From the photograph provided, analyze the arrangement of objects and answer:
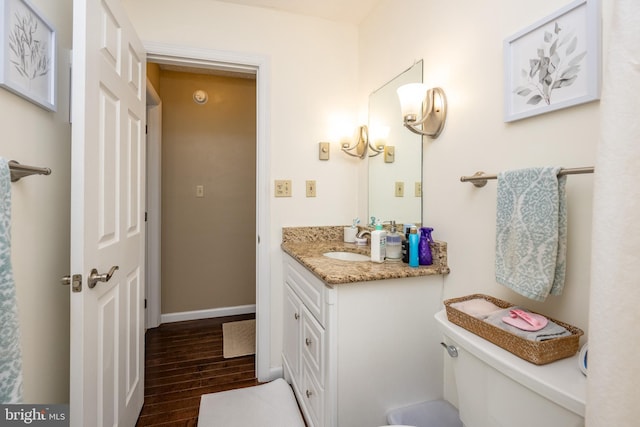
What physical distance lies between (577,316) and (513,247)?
24 centimetres

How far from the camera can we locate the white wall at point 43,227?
2.77 feet

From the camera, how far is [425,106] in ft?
4.55

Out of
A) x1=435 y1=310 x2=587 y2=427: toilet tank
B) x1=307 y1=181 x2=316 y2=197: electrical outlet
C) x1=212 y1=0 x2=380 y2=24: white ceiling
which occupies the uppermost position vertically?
x1=212 y1=0 x2=380 y2=24: white ceiling

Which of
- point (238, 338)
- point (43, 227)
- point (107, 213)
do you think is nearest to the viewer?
point (43, 227)

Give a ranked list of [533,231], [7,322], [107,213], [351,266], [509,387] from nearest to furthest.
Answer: [7,322], [509,387], [533,231], [107,213], [351,266]

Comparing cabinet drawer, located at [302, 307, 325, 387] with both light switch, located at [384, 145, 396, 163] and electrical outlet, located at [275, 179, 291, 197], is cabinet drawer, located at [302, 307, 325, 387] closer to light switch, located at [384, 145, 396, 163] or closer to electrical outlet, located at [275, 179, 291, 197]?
electrical outlet, located at [275, 179, 291, 197]

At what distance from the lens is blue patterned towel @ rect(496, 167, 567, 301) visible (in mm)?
813

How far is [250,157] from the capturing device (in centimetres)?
295

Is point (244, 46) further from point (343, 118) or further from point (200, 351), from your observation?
point (200, 351)

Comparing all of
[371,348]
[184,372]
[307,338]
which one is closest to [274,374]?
[184,372]

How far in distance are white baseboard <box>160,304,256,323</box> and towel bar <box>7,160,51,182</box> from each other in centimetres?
224

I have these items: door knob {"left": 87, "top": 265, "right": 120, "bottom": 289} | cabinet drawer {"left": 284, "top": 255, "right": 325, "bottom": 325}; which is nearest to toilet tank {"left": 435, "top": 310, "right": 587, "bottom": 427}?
cabinet drawer {"left": 284, "top": 255, "right": 325, "bottom": 325}

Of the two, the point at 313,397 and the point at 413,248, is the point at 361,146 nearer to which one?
the point at 413,248

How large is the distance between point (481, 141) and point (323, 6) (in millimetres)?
1400
